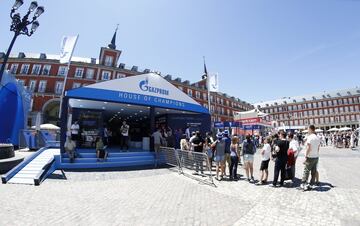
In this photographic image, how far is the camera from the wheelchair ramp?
25.8ft

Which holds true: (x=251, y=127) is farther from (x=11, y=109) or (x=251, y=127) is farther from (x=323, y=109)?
(x=323, y=109)

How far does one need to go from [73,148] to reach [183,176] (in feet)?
18.7

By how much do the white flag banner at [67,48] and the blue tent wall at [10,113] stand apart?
21.1 feet

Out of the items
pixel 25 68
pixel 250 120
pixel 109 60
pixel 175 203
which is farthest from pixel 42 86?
pixel 175 203

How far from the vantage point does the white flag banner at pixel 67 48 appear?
21.4 metres

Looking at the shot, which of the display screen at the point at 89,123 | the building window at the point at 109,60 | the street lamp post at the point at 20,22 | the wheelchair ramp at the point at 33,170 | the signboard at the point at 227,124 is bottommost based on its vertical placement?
the wheelchair ramp at the point at 33,170

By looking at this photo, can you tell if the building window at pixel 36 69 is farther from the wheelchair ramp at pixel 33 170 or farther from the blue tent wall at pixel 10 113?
the wheelchair ramp at pixel 33 170

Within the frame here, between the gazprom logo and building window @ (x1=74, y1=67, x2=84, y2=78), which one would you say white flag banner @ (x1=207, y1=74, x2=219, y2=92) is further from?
building window @ (x1=74, y1=67, x2=84, y2=78)

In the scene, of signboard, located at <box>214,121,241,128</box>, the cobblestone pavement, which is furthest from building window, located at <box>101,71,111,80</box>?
the cobblestone pavement

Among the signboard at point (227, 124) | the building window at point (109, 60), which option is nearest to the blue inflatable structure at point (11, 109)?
the signboard at point (227, 124)

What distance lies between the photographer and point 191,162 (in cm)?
932

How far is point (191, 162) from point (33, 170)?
643 centimetres

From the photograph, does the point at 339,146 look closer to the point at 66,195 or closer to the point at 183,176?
the point at 183,176

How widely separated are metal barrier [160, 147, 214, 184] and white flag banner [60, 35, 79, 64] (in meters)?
15.8
